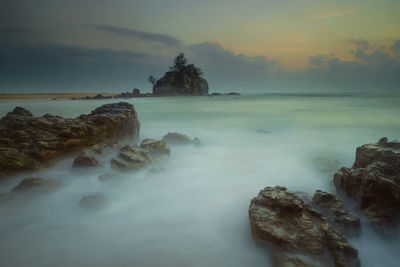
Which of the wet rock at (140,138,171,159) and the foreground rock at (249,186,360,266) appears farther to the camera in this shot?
the wet rock at (140,138,171,159)

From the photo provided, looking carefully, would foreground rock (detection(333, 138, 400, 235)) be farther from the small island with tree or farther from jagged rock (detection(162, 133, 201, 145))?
the small island with tree

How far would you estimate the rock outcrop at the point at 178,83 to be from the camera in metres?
62.7

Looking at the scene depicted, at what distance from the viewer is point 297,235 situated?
2.36 m

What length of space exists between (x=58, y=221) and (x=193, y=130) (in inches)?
325

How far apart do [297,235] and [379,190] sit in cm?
164

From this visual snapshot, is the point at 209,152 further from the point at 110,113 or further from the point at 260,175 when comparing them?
the point at 110,113

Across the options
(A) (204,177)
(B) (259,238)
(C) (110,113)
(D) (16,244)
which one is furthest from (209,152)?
(D) (16,244)

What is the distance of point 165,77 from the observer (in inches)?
2566

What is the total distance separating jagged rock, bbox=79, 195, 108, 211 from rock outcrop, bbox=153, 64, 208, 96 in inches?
2385

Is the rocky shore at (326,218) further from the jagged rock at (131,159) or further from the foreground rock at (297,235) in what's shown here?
the jagged rock at (131,159)

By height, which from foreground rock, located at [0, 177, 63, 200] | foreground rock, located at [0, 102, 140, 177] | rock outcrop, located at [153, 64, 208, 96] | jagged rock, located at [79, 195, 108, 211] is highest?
rock outcrop, located at [153, 64, 208, 96]

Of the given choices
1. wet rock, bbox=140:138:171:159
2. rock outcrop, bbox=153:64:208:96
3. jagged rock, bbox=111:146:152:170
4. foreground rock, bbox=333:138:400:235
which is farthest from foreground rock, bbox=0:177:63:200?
rock outcrop, bbox=153:64:208:96

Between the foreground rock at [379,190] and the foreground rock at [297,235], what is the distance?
956mm

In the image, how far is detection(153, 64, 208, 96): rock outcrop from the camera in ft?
206
